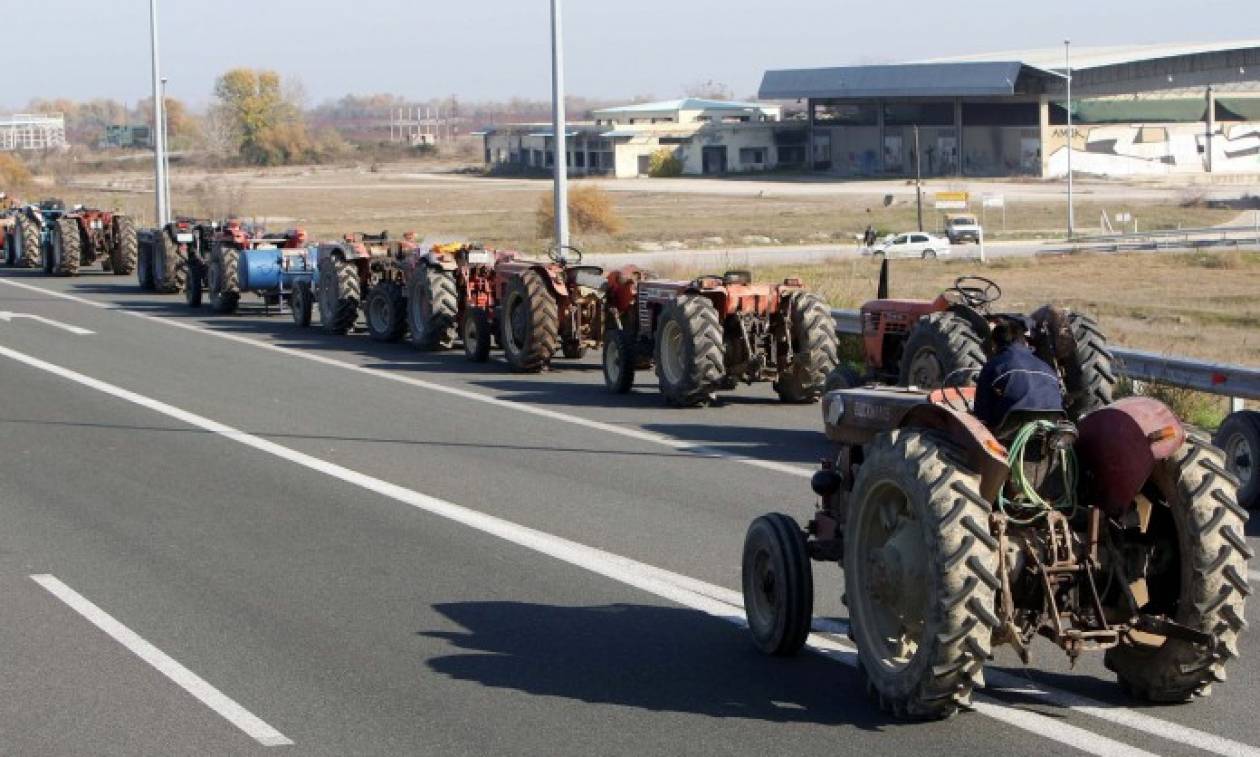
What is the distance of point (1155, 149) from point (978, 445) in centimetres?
11780

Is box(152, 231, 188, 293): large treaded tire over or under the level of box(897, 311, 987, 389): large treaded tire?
over

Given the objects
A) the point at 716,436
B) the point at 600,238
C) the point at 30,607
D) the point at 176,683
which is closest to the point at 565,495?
the point at 716,436

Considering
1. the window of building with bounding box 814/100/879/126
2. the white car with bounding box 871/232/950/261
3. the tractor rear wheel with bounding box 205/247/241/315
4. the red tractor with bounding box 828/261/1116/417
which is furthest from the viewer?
the window of building with bounding box 814/100/879/126

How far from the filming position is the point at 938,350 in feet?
Answer: 52.6

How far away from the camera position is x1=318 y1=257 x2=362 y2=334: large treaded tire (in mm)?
28812

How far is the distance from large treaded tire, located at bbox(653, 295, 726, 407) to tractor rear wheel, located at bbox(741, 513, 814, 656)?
31.5ft

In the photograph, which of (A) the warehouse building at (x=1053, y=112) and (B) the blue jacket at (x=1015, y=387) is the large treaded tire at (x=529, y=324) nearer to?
(B) the blue jacket at (x=1015, y=387)

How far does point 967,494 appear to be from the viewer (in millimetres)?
7926

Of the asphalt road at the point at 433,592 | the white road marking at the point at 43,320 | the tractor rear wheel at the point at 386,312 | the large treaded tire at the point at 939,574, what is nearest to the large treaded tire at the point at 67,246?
the white road marking at the point at 43,320

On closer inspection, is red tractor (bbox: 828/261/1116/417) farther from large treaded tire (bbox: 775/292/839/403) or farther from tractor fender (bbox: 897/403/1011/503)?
tractor fender (bbox: 897/403/1011/503)

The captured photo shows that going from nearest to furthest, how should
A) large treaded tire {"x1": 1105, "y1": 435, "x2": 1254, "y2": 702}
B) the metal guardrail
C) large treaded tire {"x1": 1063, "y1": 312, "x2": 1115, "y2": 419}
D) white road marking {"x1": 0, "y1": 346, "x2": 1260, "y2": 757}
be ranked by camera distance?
large treaded tire {"x1": 1105, "y1": 435, "x2": 1254, "y2": 702} < white road marking {"x1": 0, "y1": 346, "x2": 1260, "y2": 757} < large treaded tire {"x1": 1063, "y1": 312, "x2": 1115, "y2": 419} < the metal guardrail

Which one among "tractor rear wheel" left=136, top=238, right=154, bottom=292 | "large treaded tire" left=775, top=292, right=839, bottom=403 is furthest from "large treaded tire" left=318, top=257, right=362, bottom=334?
"large treaded tire" left=775, top=292, right=839, bottom=403

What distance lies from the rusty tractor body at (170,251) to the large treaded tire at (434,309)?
35.1 feet

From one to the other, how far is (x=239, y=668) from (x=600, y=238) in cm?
6031
